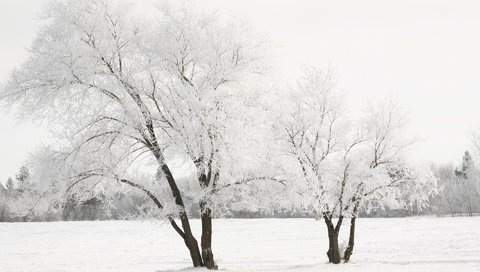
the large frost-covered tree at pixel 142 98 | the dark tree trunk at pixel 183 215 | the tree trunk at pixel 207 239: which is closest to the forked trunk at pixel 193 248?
the dark tree trunk at pixel 183 215

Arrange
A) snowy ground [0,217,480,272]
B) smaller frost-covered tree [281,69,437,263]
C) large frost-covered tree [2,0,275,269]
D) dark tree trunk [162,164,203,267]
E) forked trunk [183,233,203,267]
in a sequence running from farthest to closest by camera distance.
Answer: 1. snowy ground [0,217,480,272]
2. smaller frost-covered tree [281,69,437,263]
3. forked trunk [183,233,203,267]
4. dark tree trunk [162,164,203,267]
5. large frost-covered tree [2,0,275,269]

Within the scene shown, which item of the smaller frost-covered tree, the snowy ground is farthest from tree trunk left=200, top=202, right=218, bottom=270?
the smaller frost-covered tree

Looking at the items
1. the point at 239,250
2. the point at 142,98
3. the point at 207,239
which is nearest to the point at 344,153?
the point at 207,239

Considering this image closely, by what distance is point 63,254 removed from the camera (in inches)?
1519

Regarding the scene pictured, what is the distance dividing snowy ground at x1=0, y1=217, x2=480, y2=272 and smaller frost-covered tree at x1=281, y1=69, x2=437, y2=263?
308cm

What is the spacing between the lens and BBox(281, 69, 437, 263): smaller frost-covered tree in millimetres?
23828

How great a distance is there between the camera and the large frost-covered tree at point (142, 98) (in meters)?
16.3

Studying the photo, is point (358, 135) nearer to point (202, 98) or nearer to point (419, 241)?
point (202, 98)

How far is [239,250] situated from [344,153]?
17405 mm

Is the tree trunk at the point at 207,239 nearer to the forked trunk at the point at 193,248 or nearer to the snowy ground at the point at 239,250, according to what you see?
the forked trunk at the point at 193,248

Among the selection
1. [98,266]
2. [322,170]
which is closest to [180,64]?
[322,170]

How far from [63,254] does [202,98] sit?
27.7 metres

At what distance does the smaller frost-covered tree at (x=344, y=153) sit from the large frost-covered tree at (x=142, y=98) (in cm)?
582

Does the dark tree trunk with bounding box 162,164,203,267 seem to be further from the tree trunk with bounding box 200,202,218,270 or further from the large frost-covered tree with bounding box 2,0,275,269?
the tree trunk with bounding box 200,202,218,270
